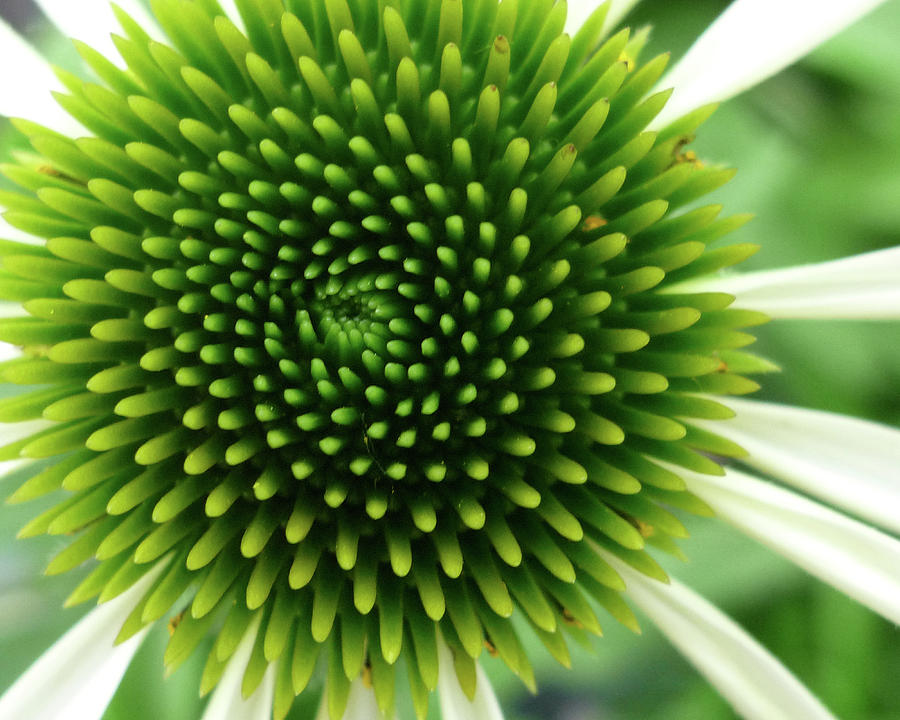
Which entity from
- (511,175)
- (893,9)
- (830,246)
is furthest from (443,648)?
(893,9)

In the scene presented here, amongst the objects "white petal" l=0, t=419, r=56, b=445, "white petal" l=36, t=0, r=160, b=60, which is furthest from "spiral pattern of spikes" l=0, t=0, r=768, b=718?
"white petal" l=36, t=0, r=160, b=60

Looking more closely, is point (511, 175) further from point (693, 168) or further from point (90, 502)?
point (90, 502)

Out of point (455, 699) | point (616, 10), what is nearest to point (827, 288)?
point (616, 10)

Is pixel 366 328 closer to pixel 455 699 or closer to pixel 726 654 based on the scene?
pixel 455 699

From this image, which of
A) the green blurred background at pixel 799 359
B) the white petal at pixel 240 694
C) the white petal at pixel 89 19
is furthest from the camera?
the green blurred background at pixel 799 359

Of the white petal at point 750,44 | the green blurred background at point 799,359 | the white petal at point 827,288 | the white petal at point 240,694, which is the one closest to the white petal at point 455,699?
the white petal at point 240,694

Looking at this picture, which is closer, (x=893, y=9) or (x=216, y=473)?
(x=216, y=473)

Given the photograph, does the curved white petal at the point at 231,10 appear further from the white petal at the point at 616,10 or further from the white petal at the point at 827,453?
the white petal at the point at 827,453
